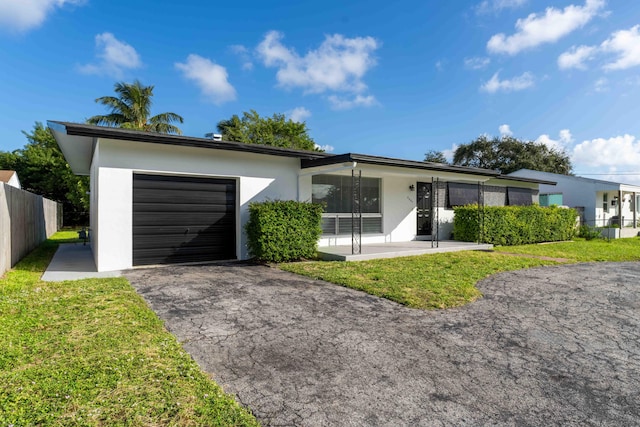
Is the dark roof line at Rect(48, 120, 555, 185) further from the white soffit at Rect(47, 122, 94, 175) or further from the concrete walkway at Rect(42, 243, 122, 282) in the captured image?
the concrete walkway at Rect(42, 243, 122, 282)

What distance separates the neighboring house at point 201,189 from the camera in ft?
23.8

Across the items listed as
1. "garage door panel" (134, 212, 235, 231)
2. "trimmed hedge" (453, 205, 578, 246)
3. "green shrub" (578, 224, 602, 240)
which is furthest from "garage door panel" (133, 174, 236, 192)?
"green shrub" (578, 224, 602, 240)

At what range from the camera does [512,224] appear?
1262 centimetres

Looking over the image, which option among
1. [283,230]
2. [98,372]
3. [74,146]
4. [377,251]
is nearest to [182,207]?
[283,230]

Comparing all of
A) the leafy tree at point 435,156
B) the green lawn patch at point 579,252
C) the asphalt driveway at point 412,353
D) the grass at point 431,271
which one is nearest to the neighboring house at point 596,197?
the green lawn patch at point 579,252

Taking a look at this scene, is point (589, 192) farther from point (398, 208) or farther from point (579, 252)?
point (398, 208)

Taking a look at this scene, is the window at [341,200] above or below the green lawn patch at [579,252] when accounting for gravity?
above

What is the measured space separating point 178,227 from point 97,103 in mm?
22022

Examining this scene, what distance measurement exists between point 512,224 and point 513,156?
2551cm

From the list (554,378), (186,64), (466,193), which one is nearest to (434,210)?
(466,193)

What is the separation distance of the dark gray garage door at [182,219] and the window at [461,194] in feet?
29.0

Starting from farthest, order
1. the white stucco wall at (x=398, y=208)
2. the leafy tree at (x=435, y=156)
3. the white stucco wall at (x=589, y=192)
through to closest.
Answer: the leafy tree at (x=435, y=156), the white stucco wall at (x=589, y=192), the white stucco wall at (x=398, y=208)

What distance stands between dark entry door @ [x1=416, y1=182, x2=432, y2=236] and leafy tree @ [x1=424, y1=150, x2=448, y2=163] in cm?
2752

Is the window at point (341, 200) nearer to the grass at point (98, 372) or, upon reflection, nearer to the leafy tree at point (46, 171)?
the grass at point (98, 372)
